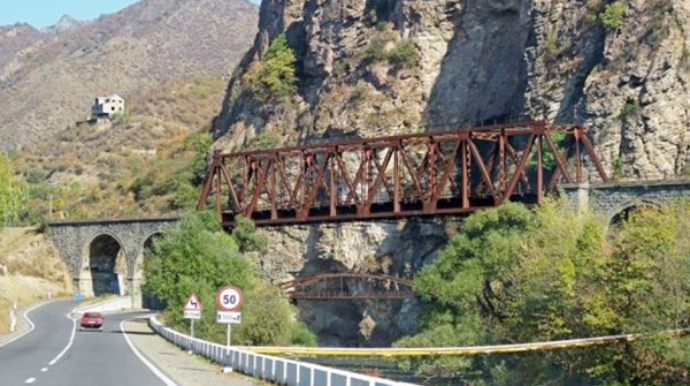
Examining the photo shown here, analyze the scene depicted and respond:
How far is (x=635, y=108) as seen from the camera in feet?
282

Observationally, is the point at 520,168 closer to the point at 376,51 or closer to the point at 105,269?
the point at 376,51

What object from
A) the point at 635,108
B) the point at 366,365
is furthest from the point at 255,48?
the point at 366,365

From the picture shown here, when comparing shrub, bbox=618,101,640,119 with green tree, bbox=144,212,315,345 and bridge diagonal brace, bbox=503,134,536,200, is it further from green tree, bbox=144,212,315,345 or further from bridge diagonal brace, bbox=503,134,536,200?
green tree, bbox=144,212,315,345

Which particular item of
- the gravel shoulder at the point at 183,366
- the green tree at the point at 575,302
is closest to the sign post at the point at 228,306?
the gravel shoulder at the point at 183,366

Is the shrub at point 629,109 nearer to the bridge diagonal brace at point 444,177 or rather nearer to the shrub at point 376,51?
the bridge diagonal brace at point 444,177

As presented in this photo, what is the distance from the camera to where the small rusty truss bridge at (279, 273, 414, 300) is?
100 m

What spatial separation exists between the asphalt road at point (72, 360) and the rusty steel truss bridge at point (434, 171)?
20222 mm

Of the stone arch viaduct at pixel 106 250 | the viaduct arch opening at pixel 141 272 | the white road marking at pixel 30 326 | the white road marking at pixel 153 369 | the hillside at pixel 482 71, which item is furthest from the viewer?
the stone arch viaduct at pixel 106 250

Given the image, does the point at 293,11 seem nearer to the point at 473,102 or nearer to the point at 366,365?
the point at 473,102

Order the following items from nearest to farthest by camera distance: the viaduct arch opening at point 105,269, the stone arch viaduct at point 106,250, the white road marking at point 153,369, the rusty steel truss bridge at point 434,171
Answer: the white road marking at point 153,369, the rusty steel truss bridge at point 434,171, the stone arch viaduct at point 106,250, the viaduct arch opening at point 105,269

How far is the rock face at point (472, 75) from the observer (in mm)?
85875

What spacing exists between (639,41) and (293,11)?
55338mm

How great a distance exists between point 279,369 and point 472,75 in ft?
253

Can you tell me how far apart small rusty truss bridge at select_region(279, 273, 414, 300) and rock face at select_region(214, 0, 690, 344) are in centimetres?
157
